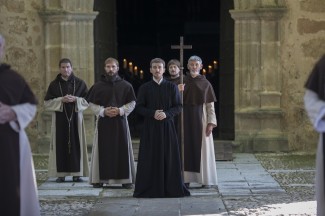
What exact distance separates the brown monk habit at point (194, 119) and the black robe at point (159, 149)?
2.73 ft

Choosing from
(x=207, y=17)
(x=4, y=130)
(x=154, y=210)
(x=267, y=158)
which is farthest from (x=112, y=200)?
(x=207, y=17)

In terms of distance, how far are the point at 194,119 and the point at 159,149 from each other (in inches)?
42.6

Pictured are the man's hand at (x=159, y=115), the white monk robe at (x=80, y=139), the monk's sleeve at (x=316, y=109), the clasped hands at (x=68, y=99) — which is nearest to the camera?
the monk's sleeve at (x=316, y=109)

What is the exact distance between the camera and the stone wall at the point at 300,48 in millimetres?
16562

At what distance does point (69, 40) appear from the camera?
54.3 feet

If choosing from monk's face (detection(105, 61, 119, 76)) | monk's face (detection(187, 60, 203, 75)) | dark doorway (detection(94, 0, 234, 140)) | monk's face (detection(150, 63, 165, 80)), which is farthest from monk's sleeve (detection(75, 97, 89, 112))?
dark doorway (detection(94, 0, 234, 140))

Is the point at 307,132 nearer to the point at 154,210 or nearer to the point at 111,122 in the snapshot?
the point at 111,122

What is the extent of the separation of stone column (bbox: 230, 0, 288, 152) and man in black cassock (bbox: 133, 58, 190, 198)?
5.61 m

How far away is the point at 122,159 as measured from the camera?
11859 mm

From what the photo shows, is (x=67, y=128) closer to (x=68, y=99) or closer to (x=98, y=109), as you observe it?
(x=68, y=99)

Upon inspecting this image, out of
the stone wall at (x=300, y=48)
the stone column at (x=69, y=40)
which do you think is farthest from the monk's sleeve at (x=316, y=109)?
the stone column at (x=69, y=40)

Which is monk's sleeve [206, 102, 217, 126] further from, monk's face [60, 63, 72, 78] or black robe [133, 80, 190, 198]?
monk's face [60, 63, 72, 78]

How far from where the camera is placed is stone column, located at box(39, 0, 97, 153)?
16.5 metres

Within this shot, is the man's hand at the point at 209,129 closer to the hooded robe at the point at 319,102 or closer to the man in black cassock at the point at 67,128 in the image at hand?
the man in black cassock at the point at 67,128
